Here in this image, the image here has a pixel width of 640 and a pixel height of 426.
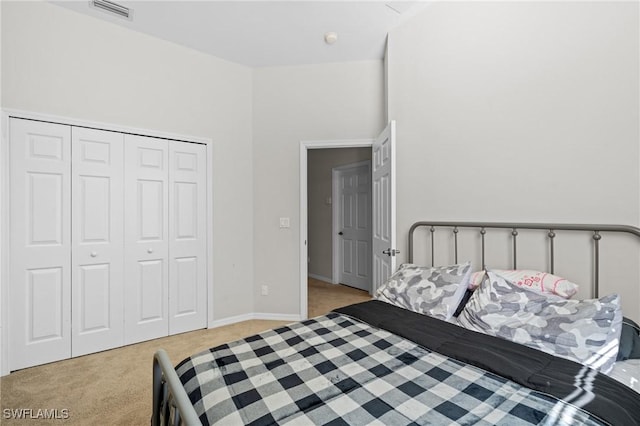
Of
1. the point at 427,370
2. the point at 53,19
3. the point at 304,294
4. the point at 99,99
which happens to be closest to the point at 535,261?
the point at 427,370

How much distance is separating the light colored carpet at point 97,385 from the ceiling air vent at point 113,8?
9.37 ft

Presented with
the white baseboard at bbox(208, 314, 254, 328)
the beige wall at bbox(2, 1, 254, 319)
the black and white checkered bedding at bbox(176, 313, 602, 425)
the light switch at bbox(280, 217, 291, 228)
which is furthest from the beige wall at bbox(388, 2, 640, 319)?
the white baseboard at bbox(208, 314, 254, 328)

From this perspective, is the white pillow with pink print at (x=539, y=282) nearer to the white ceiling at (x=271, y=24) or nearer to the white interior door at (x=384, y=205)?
the white interior door at (x=384, y=205)

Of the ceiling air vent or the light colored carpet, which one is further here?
the ceiling air vent

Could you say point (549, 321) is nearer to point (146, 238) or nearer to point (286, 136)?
point (286, 136)

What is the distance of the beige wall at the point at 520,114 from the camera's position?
161cm

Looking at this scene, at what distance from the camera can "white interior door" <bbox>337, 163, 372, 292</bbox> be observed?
4711 millimetres

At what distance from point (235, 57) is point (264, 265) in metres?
2.31

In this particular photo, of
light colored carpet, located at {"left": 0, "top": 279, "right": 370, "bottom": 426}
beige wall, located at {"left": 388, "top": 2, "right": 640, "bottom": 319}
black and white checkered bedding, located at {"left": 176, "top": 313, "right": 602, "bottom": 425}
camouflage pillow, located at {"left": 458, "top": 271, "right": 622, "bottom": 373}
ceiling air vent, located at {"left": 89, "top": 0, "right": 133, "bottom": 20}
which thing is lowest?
light colored carpet, located at {"left": 0, "top": 279, "right": 370, "bottom": 426}

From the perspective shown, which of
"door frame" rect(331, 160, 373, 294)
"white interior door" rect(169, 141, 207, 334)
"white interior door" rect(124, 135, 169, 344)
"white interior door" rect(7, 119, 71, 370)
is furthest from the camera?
"door frame" rect(331, 160, 373, 294)

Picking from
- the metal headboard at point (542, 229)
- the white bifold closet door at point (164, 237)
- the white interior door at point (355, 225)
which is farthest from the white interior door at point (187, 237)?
the white interior door at point (355, 225)

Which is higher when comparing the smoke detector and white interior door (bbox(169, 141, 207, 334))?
the smoke detector

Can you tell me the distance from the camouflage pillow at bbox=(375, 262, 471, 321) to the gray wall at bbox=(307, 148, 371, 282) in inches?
128

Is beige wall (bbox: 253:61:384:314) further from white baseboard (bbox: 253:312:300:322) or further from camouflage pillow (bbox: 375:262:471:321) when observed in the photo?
camouflage pillow (bbox: 375:262:471:321)
